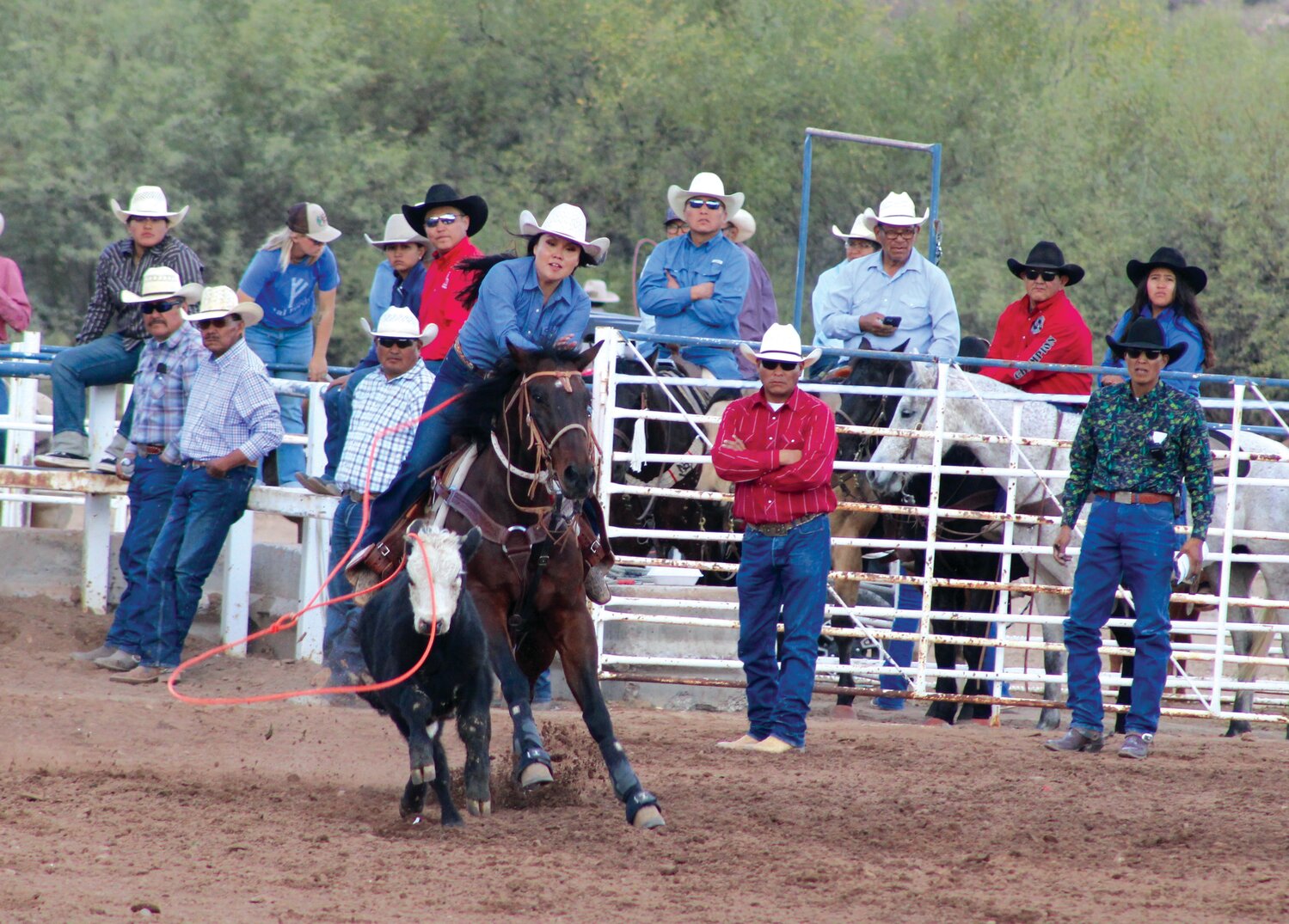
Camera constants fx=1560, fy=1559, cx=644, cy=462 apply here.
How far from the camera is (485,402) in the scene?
7137mm

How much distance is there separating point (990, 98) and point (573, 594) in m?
28.0

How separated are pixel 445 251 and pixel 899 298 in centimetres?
314

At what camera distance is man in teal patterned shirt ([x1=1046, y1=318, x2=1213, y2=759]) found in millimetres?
8422

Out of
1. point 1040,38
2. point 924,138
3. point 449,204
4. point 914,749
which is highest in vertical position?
point 1040,38

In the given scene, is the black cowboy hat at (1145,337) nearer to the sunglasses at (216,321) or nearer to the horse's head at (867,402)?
the horse's head at (867,402)

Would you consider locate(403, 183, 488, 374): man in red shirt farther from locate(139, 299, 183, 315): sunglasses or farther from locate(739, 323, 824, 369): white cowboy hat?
locate(739, 323, 824, 369): white cowboy hat

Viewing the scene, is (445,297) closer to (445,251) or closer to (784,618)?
(445,251)

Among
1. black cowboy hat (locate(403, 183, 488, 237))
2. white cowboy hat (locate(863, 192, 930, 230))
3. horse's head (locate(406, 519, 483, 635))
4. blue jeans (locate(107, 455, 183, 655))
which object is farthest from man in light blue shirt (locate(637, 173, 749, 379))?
horse's head (locate(406, 519, 483, 635))

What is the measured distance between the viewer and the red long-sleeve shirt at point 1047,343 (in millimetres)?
10523

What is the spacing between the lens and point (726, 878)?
5695 millimetres

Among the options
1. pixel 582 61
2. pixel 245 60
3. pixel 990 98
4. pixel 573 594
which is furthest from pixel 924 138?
pixel 573 594

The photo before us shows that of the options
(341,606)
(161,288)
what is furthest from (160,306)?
(341,606)

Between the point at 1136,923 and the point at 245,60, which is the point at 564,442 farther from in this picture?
the point at 245,60

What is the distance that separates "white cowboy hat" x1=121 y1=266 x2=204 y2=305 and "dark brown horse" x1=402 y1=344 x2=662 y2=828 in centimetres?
406
